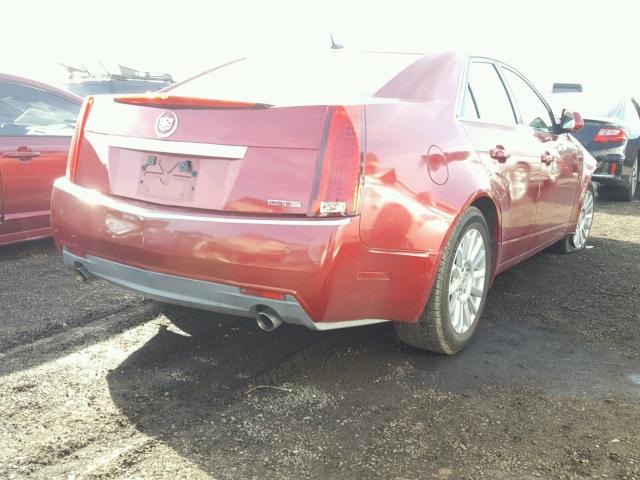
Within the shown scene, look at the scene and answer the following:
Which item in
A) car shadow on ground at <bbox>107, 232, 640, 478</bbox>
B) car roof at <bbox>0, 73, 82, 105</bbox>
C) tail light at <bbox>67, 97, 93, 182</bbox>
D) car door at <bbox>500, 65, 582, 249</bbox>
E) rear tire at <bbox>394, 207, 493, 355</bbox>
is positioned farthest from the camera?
A: car roof at <bbox>0, 73, 82, 105</bbox>

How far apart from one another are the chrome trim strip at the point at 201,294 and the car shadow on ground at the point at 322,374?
0.36 m

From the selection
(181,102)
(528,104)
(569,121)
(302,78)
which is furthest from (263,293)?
(569,121)

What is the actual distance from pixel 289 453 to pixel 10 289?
9.18 feet

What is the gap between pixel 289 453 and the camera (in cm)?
252

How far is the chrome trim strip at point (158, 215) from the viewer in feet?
8.92

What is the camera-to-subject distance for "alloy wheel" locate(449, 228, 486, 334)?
3.46 meters

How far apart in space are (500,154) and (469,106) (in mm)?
330

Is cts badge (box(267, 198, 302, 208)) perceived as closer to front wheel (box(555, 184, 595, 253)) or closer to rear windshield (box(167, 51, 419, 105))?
rear windshield (box(167, 51, 419, 105))

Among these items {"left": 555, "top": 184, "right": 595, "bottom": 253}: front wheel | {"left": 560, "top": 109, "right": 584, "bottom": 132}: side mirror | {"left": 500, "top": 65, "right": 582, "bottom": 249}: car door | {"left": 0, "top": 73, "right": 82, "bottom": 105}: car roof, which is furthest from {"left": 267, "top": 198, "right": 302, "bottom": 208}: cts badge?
{"left": 555, "top": 184, "right": 595, "bottom": 253}: front wheel

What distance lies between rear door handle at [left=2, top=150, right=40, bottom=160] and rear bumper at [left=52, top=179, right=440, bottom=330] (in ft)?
7.84

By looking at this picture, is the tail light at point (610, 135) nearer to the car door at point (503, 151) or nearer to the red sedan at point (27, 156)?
the car door at point (503, 151)

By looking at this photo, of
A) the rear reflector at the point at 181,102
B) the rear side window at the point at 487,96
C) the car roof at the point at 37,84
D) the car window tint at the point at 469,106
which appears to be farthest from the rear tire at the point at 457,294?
the car roof at the point at 37,84

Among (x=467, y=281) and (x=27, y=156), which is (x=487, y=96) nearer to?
(x=467, y=281)

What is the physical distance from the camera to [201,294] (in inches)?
115
